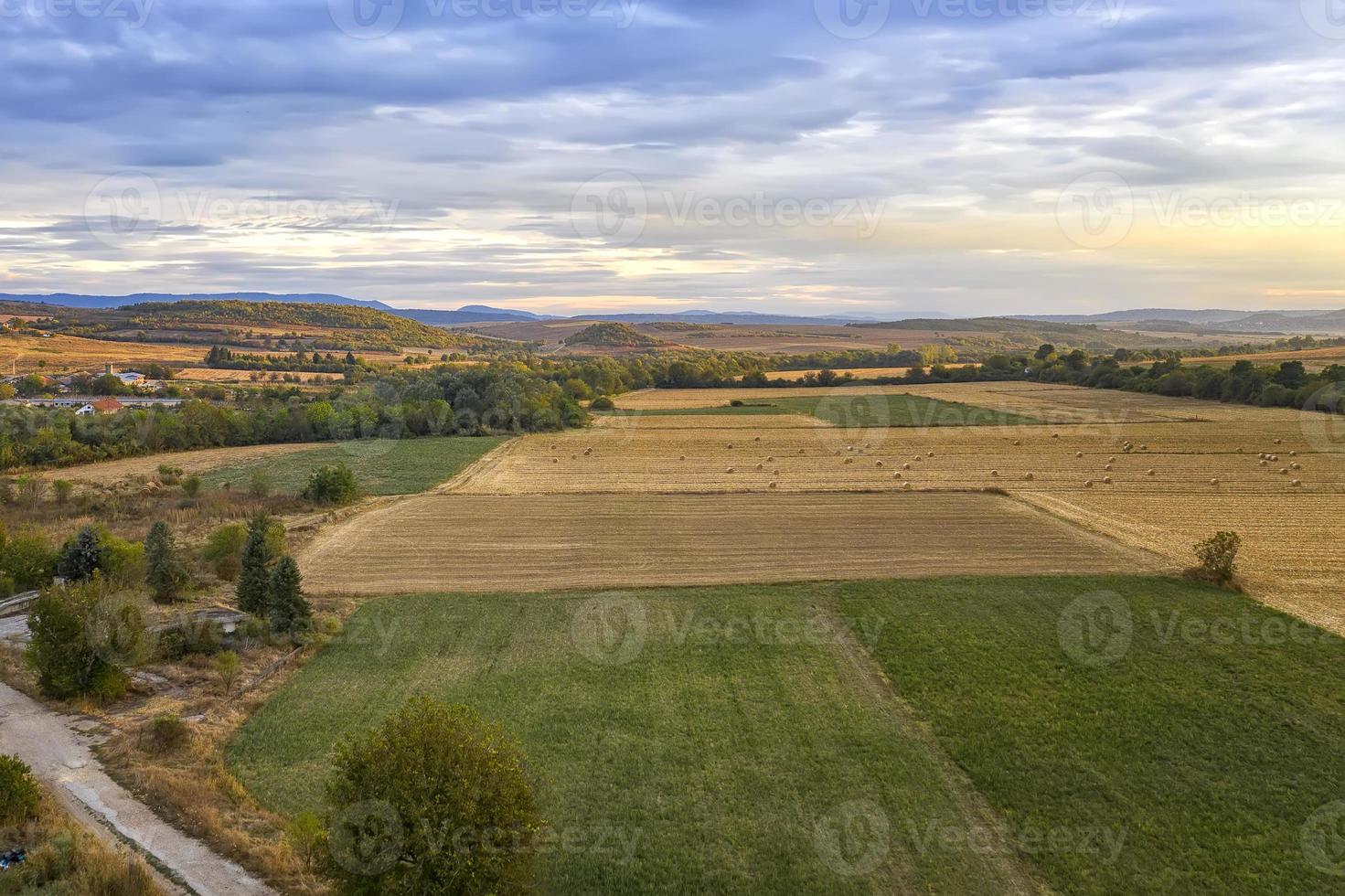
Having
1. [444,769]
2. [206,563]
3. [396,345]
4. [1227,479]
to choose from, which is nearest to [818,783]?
[444,769]

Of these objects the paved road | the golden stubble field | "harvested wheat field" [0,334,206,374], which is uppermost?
"harvested wheat field" [0,334,206,374]

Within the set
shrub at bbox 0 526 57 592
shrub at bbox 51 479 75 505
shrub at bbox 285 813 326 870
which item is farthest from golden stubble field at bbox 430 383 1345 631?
shrub at bbox 285 813 326 870

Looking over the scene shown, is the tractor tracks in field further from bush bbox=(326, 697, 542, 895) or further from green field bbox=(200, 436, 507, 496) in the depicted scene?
green field bbox=(200, 436, 507, 496)

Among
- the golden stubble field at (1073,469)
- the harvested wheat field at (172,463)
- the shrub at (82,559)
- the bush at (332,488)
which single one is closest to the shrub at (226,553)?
the shrub at (82,559)

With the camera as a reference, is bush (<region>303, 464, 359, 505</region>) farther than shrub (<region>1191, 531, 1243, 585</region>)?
Yes

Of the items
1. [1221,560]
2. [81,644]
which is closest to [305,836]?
[81,644]

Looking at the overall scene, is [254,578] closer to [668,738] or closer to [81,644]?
[81,644]
